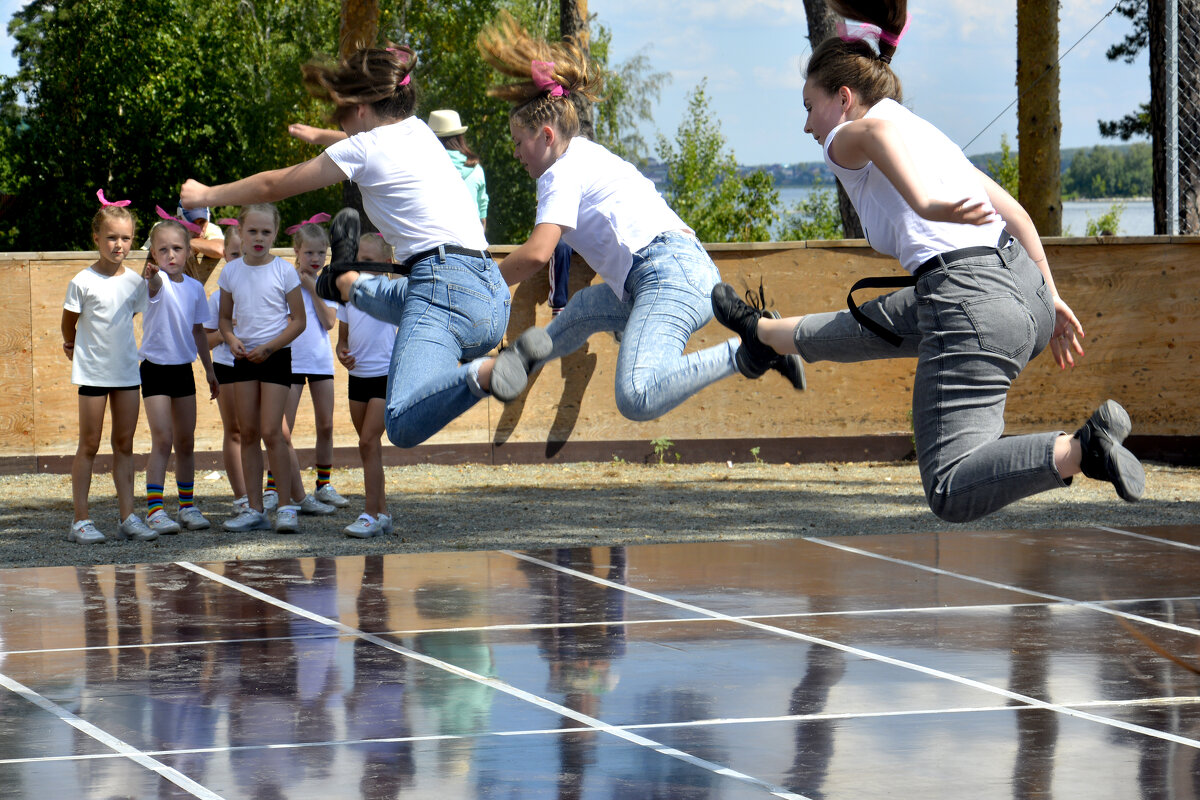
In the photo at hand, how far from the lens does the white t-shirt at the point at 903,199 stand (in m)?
4.37

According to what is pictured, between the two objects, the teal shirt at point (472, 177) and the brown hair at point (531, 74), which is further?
the teal shirt at point (472, 177)

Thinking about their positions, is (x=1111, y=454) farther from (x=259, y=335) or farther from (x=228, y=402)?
(x=228, y=402)

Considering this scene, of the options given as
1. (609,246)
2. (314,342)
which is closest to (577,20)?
(314,342)

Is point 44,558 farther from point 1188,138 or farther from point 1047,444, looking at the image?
point 1188,138

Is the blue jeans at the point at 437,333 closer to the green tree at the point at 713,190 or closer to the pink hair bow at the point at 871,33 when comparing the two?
the pink hair bow at the point at 871,33

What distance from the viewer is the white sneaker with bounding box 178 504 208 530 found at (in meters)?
9.00

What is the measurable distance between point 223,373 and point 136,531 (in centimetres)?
112

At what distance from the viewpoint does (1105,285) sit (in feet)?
39.9

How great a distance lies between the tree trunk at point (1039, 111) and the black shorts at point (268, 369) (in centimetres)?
862

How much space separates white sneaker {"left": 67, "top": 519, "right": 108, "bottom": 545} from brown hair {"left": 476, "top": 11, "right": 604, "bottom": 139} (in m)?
4.26

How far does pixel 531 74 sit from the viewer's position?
5.71 m

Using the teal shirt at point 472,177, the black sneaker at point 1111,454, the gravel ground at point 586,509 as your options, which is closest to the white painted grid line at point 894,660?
the black sneaker at point 1111,454

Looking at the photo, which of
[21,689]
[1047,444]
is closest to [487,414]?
[21,689]

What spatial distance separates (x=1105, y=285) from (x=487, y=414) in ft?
17.8
